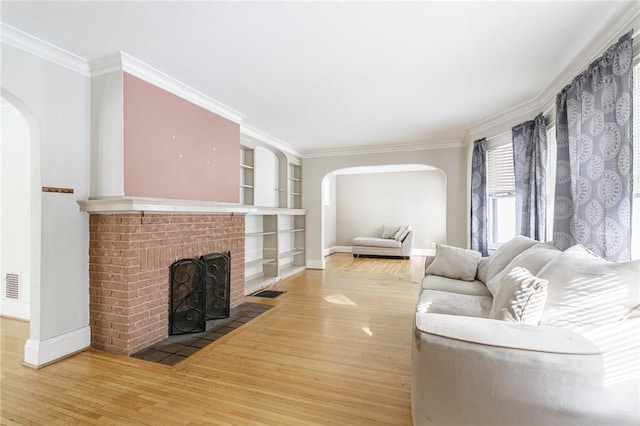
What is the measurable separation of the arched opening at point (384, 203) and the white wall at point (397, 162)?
171 centimetres

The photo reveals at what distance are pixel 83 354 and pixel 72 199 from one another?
1331mm

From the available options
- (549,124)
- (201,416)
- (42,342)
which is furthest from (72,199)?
(549,124)

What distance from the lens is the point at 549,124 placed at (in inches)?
127

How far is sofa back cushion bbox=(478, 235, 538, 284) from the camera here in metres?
2.68

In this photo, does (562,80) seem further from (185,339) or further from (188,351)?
(185,339)

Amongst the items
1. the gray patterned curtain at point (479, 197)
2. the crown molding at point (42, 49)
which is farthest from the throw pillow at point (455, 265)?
the crown molding at point (42, 49)

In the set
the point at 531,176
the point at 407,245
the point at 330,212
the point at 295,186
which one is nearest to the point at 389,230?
the point at 407,245

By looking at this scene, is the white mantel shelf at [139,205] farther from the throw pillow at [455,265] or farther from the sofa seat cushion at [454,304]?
the throw pillow at [455,265]

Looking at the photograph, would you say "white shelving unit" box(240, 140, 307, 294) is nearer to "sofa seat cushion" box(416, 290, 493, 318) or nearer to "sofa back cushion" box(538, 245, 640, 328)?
"sofa seat cushion" box(416, 290, 493, 318)

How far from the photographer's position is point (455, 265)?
3166 mm

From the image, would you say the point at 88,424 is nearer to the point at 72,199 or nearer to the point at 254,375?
the point at 254,375

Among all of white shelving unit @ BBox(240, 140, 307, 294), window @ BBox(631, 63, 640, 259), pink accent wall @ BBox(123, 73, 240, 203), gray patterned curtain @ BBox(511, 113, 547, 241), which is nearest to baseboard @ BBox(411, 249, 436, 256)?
white shelving unit @ BBox(240, 140, 307, 294)

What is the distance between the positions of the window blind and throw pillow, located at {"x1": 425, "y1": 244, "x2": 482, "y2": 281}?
1577 millimetres

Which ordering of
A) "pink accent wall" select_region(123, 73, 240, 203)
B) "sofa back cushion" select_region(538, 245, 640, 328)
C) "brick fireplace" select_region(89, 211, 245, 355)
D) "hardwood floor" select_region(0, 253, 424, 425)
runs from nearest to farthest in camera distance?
"sofa back cushion" select_region(538, 245, 640, 328) < "hardwood floor" select_region(0, 253, 424, 425) < "brick fireplace" select_region(89, 211, 245, 355) < "pink accent wall" select_region(123, 73, 240, 203)
